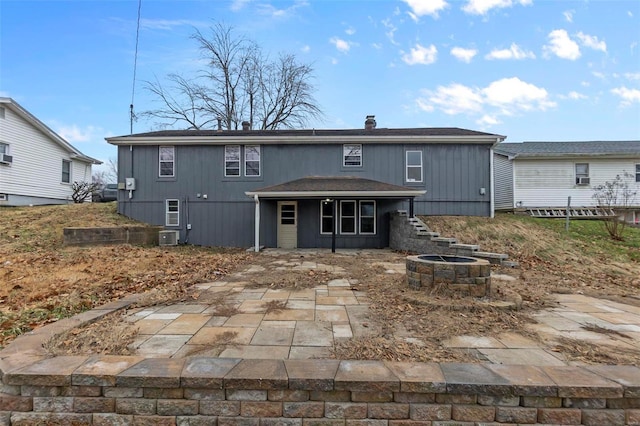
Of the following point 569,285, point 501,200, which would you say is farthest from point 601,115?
point 569,285

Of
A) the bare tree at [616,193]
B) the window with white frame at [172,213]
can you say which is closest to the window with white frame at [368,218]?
the window with white frame at [172,213]

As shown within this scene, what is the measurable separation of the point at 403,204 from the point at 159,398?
10.9 meters

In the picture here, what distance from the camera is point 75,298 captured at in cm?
438

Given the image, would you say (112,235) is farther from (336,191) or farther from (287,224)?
(336,191)

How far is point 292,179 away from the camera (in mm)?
11883

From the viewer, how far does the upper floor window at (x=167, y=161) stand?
12078mm

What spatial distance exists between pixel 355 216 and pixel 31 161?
50.9 feet

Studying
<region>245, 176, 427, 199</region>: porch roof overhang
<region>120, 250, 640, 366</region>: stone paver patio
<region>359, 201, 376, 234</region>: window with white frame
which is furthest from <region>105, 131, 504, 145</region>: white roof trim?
<region>120, 250, 640, 366</region>: stone paver patio

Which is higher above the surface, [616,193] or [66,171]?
[66,171]

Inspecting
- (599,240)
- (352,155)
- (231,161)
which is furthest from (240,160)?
(599,240)

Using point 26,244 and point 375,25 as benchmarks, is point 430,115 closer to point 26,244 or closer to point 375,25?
point 375,25

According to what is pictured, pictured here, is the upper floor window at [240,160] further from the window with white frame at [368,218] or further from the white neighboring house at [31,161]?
the white neighboring house at [31,161]

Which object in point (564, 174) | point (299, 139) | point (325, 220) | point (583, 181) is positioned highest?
point (299, 139)

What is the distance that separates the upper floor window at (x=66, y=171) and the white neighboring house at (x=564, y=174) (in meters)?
23.4
